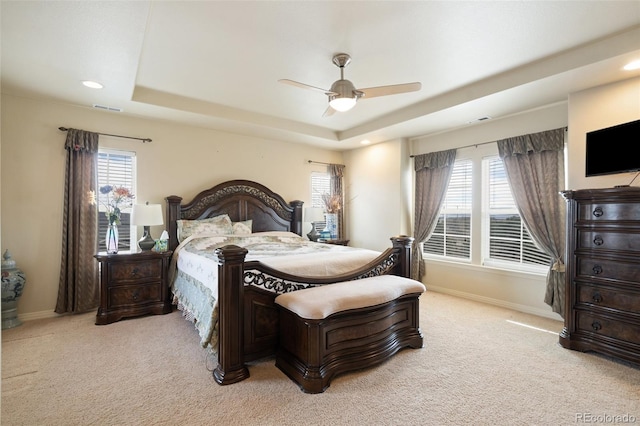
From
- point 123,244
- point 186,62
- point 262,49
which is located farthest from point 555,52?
point 123,244

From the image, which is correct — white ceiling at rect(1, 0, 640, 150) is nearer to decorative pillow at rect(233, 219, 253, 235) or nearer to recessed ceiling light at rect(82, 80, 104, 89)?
recessed ceiling light at rect(82, 80, 104, 89)

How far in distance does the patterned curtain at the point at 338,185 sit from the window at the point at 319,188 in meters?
0.08

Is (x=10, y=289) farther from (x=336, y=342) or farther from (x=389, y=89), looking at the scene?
(x=389, y=89)

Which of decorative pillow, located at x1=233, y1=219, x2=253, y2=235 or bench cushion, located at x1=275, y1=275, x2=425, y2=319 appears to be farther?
decorative pillow, located at x1=233, y1=219, x2=253, y2=235

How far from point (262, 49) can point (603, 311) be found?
3.80m

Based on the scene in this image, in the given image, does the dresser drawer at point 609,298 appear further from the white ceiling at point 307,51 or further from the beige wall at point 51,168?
the beige wall at point 51,168

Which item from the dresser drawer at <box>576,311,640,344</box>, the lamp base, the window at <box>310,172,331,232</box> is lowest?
the dresser drawer at <box>576,311,640,344</box>

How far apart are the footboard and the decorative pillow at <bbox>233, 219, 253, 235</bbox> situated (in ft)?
6.80

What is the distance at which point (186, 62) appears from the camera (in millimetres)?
3189

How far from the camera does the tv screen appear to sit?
2893 mm

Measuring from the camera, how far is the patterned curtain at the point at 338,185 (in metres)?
6.20

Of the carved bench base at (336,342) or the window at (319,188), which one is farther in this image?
the window at (319,188)

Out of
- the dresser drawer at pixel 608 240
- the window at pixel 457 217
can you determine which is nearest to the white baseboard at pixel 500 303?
the window at pixel 457 217

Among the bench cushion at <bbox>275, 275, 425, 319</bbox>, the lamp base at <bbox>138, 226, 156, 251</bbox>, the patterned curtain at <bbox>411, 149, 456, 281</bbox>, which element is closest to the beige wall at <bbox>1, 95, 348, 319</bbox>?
the lamp base at <bbox>138, 226, 156, 251</bbox>
